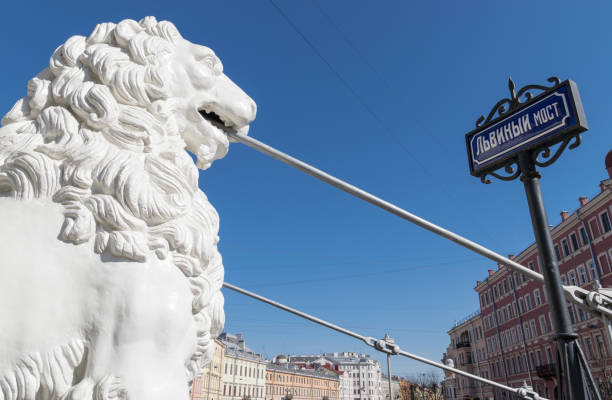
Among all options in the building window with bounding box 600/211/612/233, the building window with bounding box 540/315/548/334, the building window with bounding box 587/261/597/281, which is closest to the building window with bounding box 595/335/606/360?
the building window with bounding box 587/261/597/281

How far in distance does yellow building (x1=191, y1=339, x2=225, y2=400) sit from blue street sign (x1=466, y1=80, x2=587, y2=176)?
4384 cm

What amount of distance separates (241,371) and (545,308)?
36.3m

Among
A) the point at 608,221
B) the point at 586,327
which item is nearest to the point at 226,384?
the point at 586,327

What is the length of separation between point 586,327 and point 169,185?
33.8m

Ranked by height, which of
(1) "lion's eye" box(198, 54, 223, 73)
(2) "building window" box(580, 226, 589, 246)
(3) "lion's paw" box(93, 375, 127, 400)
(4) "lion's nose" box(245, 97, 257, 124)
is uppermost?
(2) "building window" box(580, 226, 589, 246)

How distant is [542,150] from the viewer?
2566 millimetres

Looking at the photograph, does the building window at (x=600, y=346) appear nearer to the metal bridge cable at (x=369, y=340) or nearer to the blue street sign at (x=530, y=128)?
the metal bridge cable at (x=369, y=340)

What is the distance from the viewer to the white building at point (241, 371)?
5188 centimetres

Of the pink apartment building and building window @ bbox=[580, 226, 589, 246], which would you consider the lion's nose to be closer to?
the pink apartment building

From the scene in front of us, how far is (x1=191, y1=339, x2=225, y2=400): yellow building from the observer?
43.5m

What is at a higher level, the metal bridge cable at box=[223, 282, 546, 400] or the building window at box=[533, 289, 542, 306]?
the building window at box=[533, 289, 542, 306]

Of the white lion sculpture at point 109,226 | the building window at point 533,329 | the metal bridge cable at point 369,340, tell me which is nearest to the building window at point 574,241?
the building window at point 533,329

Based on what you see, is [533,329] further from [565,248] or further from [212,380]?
[212,380]

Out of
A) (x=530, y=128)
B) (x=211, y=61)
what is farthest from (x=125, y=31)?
(x=530, y=128)
